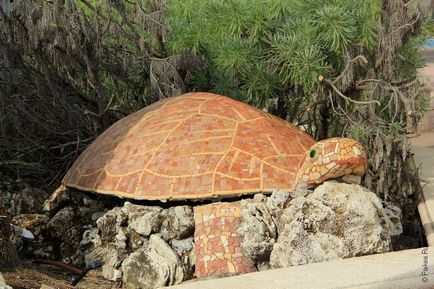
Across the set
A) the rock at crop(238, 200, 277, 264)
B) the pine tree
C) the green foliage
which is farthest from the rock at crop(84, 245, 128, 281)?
the green foliage

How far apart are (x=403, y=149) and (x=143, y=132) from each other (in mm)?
2019

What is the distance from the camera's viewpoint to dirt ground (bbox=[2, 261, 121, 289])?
16.6ft

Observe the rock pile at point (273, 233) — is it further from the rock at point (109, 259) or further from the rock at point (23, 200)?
the rock at point (23, 200)

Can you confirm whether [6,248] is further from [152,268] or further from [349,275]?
[349,275]

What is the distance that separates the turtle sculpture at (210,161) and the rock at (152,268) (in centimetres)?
16

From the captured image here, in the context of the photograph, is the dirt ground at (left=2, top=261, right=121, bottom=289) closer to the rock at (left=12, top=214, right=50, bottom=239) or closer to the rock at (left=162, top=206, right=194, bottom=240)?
the rock at (left=12, top=214, right=50, bottom=239)

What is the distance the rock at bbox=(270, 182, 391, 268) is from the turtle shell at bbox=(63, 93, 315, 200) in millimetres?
352

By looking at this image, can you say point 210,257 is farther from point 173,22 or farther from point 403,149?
point 173,22

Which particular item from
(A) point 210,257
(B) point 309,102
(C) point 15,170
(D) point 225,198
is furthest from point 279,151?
(C) point 15,170

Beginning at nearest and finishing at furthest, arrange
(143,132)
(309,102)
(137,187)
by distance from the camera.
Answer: (137,187), (143,132), (309,102)

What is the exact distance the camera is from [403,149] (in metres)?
6.53

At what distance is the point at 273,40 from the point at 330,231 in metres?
2.55

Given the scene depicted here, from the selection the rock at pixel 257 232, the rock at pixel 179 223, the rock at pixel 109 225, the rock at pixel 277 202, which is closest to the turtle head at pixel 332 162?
the rock at pixel 277 202

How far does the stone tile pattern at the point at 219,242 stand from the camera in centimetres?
546
